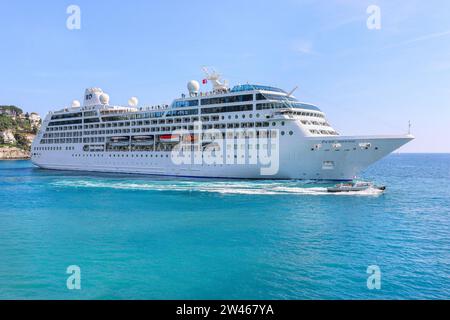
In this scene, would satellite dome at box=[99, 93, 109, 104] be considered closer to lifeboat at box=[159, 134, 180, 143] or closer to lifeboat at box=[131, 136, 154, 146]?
lifeboat at box=[131, 136, 154, 146]

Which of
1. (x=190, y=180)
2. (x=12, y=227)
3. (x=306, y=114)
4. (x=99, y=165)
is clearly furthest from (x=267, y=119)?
(x=99, y=165)

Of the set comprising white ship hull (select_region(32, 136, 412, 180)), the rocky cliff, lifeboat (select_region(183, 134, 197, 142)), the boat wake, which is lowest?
the boat wake

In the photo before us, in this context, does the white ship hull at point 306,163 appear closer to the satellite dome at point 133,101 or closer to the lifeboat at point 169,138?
the lifeboat at point 169,138

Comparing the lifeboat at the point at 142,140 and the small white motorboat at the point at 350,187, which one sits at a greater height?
the lifeboat at the point at 142,140

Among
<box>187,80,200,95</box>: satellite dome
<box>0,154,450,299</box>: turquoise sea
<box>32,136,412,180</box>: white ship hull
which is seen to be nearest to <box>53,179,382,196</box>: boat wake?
<box>32,136,412,180</box>: white ship hull

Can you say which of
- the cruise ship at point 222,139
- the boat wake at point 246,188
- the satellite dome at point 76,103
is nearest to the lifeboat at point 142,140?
the cruise ship at point 222,139

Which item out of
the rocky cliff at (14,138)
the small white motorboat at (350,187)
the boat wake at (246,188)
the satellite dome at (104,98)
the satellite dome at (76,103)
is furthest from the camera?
the rocky cliff at (14,138)
